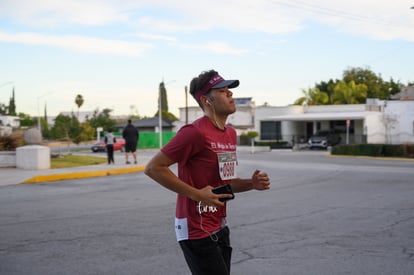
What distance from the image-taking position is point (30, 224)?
9.41 m

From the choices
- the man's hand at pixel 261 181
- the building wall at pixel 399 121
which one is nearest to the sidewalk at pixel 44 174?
the man's hand at pixel 261 181

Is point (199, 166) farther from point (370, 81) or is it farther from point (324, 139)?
point (370, 81)

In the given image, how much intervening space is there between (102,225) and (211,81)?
591cm

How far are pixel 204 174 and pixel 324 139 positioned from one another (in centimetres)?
4732

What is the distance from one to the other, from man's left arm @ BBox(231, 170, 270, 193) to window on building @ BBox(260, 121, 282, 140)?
54.9 m

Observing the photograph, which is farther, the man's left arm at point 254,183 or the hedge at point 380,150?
the hedge at point 380,150

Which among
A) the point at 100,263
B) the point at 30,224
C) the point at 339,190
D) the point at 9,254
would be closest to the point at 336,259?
the point at 100,263

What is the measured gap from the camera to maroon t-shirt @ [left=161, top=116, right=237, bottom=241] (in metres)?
3.71

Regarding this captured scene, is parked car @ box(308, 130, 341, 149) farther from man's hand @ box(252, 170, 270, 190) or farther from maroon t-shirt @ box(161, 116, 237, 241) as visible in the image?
maroon t-shirt @ box(161, 116, 237, 241)

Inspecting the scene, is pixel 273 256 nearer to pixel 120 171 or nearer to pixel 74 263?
pixel 74 263

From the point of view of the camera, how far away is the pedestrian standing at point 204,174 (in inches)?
145

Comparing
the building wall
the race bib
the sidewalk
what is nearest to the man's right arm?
the race bib

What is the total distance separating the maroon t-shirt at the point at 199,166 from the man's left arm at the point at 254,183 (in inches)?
10.3

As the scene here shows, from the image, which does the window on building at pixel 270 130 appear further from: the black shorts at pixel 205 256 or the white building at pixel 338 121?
the black shorts at pixel 205 256
